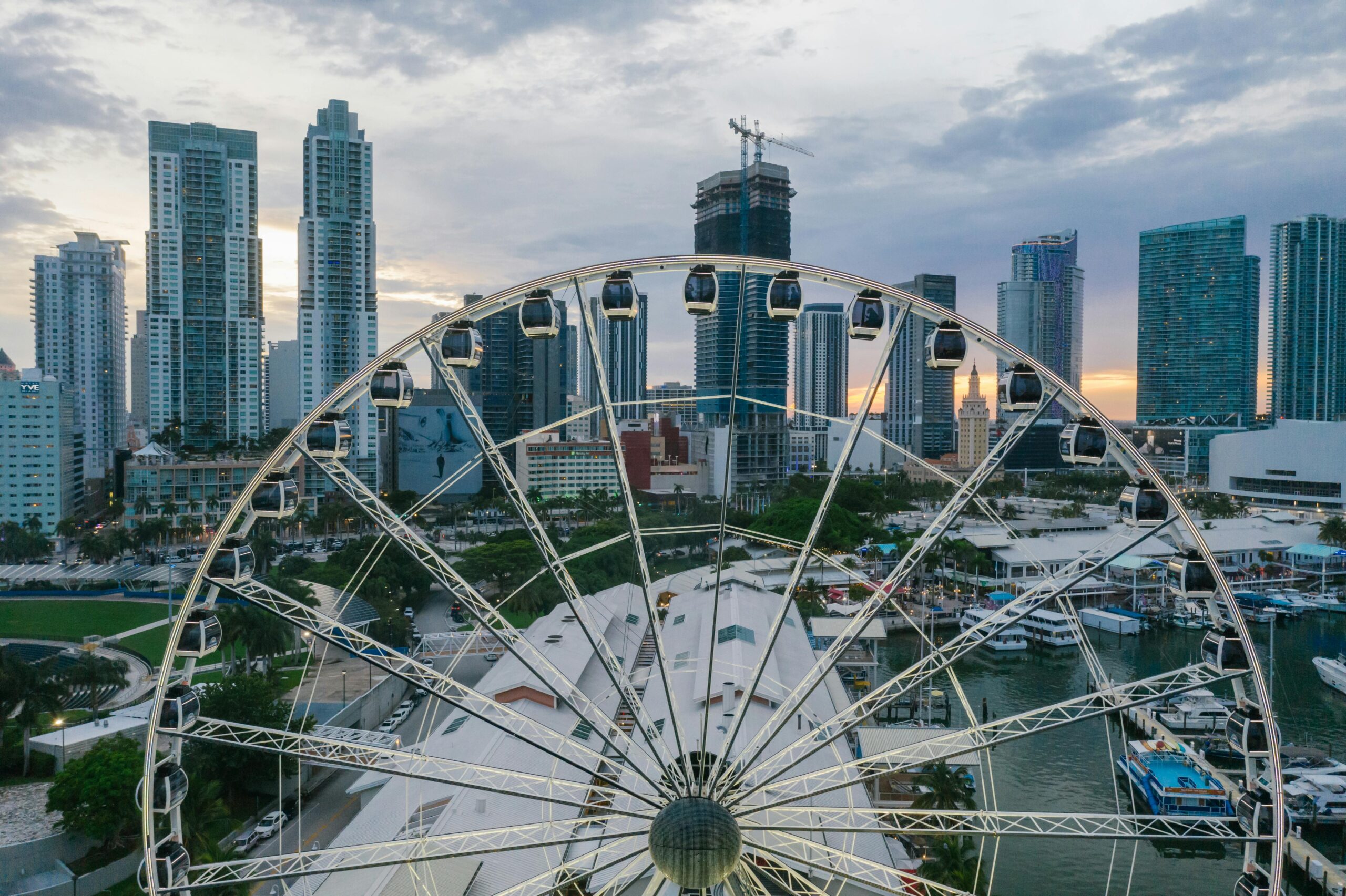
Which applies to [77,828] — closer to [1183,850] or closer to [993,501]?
[1183,850]

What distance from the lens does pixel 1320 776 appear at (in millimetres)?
28906

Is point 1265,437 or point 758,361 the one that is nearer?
point 1265,437

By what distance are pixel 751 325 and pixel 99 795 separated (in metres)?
148

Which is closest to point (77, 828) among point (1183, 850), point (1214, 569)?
point (1214, 569)

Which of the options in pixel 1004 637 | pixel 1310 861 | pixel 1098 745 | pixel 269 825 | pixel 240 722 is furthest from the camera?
pixel 1004 637

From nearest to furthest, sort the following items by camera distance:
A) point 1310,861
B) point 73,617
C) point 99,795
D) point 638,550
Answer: point 638,550 < point 99,795 < point 1310,861 < point 73,617

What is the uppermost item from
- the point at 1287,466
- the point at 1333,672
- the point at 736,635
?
the point at 1287,466

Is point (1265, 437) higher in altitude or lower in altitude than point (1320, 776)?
higher

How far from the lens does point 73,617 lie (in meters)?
53.5

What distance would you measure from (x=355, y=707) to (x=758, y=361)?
5428 inches

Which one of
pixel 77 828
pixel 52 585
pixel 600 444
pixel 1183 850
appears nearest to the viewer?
pixel 77 828

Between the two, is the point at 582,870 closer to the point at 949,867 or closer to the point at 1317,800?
the point at 949,867

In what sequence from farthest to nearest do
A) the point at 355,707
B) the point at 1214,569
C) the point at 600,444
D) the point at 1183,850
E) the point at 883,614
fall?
the point at 600,444 → the point at 883,614 → the point at 355,707 → the point at 1183,850 → the point at 1214,569

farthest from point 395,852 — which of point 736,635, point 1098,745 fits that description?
point 1098,745
